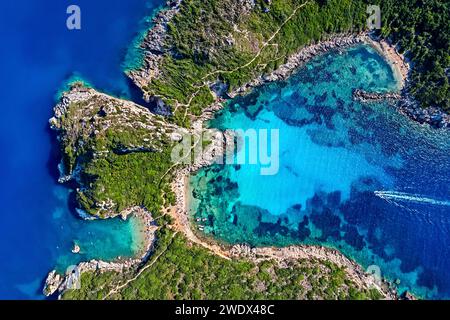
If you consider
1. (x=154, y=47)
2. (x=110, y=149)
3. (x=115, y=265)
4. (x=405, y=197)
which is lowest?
(x=115, y=265)

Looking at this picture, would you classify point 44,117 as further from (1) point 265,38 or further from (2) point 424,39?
(2) point 424,39

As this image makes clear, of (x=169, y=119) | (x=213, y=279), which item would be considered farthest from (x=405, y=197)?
(x=169, y=119)

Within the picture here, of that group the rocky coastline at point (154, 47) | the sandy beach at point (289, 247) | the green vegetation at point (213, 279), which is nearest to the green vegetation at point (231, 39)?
the rocky coastline at point (154, 47)

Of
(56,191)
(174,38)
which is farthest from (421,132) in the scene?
(56,191)

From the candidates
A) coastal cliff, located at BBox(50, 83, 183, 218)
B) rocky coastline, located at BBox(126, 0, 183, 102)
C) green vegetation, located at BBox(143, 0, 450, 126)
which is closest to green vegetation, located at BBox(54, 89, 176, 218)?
coastal cliff, located at BBox(50, 83, 183, 218)

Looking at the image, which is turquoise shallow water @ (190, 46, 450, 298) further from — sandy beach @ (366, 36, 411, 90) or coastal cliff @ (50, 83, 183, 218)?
coastal cliff @ (50, 83, 183, 218)

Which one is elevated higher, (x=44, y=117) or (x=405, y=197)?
(x=44, y=117)
